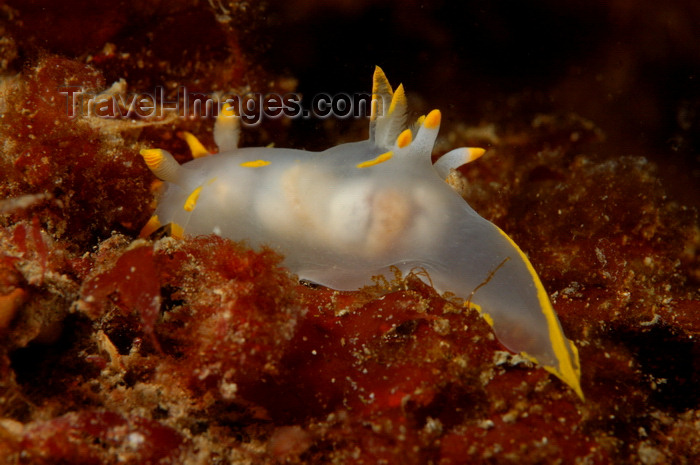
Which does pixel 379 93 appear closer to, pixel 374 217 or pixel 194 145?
pixel 374 217

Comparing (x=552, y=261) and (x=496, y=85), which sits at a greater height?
(x=496, y=85)

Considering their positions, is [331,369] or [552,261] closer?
[331,369]

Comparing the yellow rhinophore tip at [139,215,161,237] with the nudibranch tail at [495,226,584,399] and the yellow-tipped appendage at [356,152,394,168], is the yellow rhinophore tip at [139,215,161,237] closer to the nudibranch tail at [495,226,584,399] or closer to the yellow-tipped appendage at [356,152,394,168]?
the yellow-tipped appendage at [356,152,394,168]

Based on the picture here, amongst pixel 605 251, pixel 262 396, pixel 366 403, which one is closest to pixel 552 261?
pixel 605 251

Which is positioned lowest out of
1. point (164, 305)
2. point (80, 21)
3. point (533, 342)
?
point (164, 305)

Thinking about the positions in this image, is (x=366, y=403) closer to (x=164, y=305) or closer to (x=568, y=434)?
(x=568, y=434)

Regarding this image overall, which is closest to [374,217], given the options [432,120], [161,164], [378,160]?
[378,160]

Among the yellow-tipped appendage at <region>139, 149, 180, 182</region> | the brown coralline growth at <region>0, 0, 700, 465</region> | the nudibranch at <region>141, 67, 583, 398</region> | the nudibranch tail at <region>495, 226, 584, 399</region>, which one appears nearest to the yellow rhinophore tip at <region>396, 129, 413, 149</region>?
the nudibranch at <region>141, 67, 583, 398</region>

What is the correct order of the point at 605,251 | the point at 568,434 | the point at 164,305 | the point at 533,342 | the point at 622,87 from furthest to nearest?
the point at 622,87, the point at 605,251, the point at 164,305, the point at 533,342, the point at 568,434
